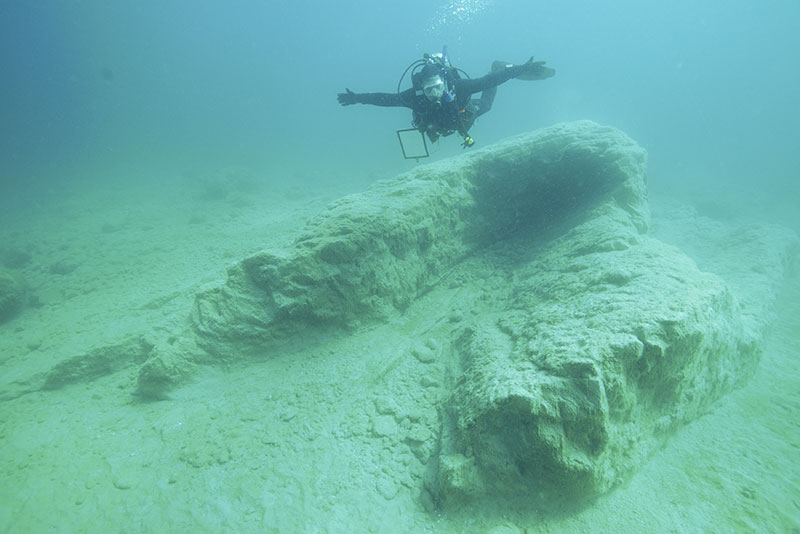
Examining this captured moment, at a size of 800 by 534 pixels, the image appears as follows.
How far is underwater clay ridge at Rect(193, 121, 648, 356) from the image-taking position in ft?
12.7

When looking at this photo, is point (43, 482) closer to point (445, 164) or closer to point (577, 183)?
point (445, 164)

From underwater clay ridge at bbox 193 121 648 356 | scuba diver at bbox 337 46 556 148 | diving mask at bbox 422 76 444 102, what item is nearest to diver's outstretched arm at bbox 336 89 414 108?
scuba diver at bbox 337 46 556 148

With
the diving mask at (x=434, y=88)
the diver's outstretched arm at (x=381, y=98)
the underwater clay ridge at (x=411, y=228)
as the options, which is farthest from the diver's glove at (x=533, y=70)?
the diver's outstretched arm at (x=381, y=98)

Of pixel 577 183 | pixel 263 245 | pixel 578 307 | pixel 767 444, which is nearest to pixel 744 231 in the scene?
pixel 577 183

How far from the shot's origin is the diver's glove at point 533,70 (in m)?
5.72

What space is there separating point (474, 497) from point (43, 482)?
12.9 ft

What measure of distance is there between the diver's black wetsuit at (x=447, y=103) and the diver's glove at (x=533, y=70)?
0.04 meters

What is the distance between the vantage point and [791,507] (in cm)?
247

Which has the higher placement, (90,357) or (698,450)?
(90,357)

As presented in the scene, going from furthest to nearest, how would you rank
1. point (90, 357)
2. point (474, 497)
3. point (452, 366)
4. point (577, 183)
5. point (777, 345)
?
point (577, 183) → point (777, 345) → point (90, 357) → point (452, 366) → point (474, 497)

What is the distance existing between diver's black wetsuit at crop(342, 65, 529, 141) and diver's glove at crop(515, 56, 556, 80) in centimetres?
4

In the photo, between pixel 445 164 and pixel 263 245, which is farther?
pixel 263 245

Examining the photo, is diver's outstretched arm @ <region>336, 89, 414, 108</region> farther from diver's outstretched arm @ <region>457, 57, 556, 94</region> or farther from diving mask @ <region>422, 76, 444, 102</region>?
diver's outstretched arm @ <region>457, 57, 556, 94</region>

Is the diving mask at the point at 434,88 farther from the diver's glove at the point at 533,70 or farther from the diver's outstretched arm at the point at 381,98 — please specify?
the diver's glove at the point at 533,70
